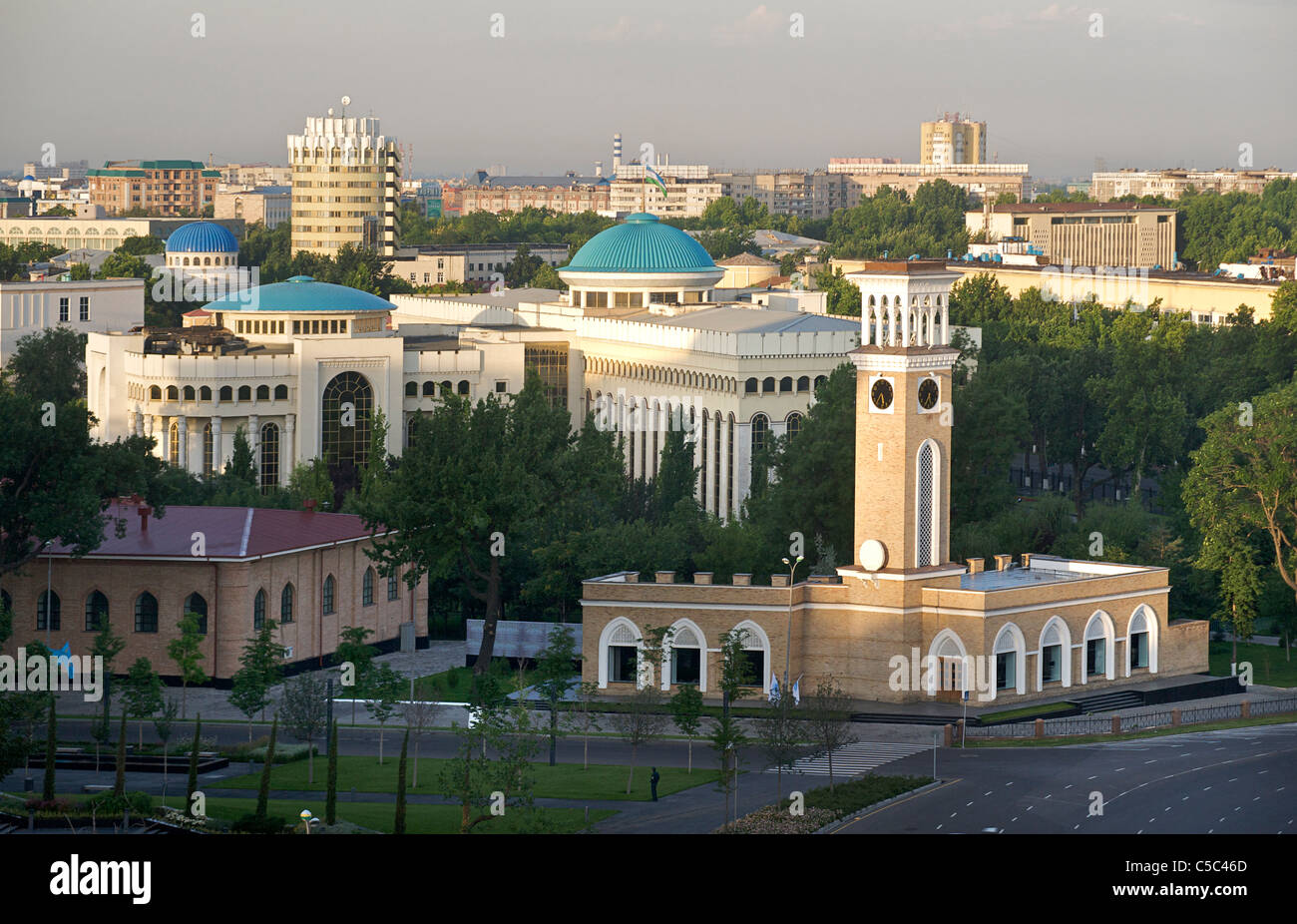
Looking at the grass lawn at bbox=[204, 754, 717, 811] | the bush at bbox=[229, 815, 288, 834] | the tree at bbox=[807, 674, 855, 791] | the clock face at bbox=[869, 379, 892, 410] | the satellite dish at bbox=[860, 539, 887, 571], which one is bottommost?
the grass lawn at bbox=[204, 754, 717, 811]

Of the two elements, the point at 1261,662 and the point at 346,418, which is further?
the point at 346,418

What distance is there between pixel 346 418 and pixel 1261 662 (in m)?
46.0

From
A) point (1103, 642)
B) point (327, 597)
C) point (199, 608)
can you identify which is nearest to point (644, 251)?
point (327, 597)

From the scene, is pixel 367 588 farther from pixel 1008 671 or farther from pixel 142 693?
pixel 1008 671

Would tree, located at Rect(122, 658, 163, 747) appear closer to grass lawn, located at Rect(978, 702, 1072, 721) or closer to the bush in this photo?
the bush

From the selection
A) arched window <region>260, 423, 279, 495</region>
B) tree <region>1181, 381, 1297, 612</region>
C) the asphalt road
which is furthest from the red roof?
arched window <region>260, 423, 279, 495</region>

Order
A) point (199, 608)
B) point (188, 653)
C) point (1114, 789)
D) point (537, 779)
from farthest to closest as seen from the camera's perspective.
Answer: point (199, 608), point (188, 653), point (537, 779), point (1114, 789)

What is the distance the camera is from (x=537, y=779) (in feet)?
187

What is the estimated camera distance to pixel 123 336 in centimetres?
10719

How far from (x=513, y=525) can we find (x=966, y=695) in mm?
14557

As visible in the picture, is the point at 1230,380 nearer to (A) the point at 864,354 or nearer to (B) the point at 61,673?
(A) the point at 864,354

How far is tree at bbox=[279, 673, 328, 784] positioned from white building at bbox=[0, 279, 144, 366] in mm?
76308

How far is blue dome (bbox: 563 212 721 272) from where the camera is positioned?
12138 cm
